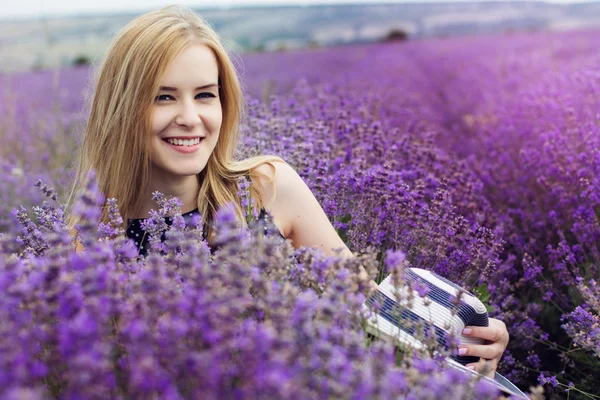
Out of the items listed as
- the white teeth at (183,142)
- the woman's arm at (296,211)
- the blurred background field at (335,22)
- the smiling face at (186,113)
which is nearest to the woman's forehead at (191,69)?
the smiling face at (186,113)

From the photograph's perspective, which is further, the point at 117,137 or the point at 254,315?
the point at 117,137

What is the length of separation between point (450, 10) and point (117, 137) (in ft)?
137

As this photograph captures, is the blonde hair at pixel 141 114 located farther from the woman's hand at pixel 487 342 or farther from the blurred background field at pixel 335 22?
the blurred background field at pixel 335 22

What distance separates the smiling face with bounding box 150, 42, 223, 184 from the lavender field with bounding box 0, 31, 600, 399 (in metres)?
0.36

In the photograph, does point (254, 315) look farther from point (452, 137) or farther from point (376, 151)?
point (452, 137)

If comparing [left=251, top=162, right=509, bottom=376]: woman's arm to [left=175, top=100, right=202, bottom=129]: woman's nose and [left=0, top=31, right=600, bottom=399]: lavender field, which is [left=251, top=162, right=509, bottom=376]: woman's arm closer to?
[left=0, top=31, right=600, bottom=399]: lavender field

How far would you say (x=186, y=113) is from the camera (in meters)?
2.18

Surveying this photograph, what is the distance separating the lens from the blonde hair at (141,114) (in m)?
2.25

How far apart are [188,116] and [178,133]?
0.29ft

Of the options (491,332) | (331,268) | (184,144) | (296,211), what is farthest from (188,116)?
(491,332)

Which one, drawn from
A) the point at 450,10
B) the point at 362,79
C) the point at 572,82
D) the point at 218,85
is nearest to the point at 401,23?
the point at 450,10

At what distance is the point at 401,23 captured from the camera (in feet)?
124

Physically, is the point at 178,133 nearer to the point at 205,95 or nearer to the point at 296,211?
the point at 205,95

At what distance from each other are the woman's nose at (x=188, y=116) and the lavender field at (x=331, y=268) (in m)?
0.36
